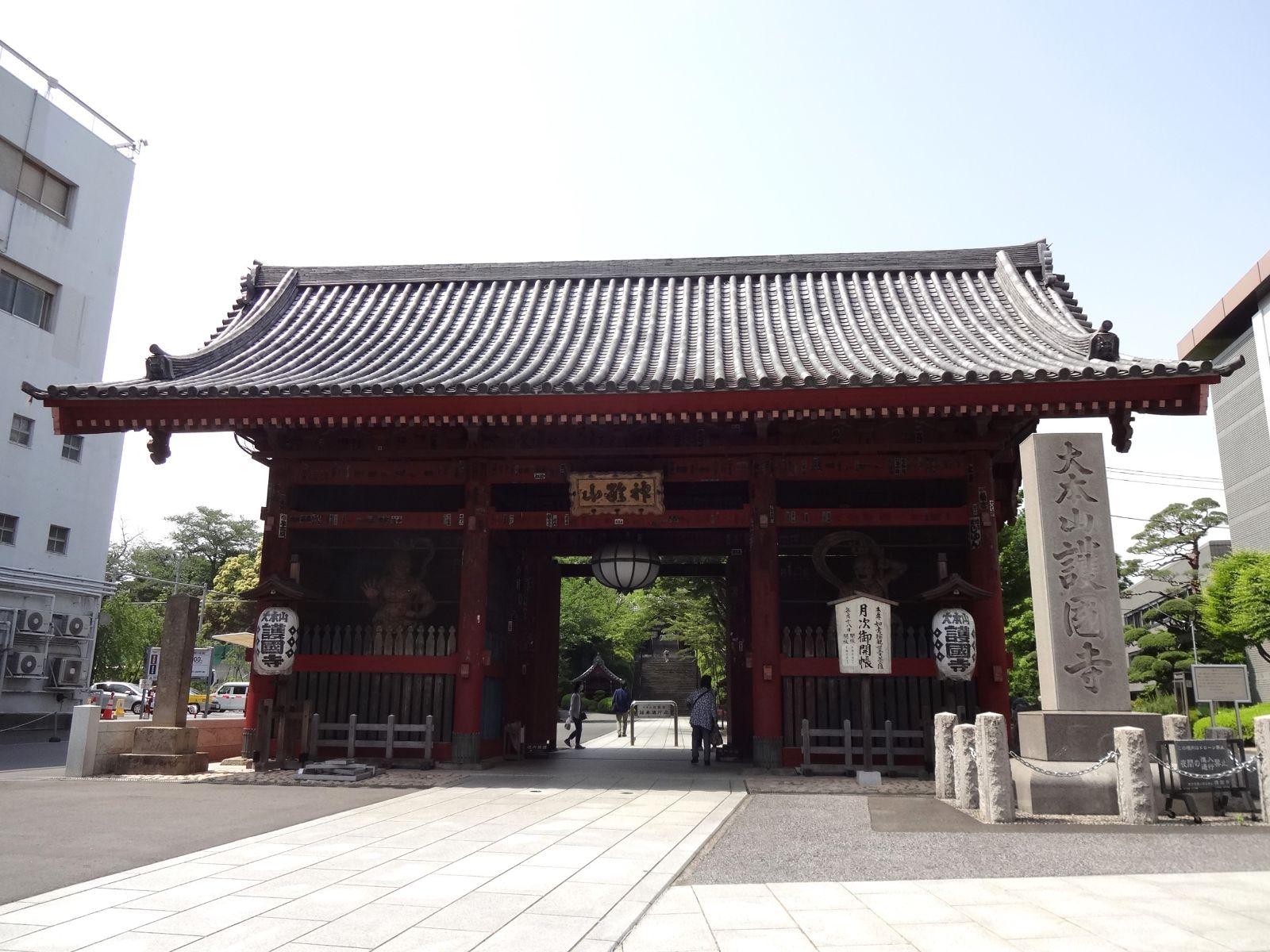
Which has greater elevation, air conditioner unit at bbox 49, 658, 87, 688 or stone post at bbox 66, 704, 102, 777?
air conditioner unit at bbox 49, 658, 87, 688

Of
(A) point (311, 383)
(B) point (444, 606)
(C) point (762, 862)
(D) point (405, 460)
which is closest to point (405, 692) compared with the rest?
(B) point (444, 606)

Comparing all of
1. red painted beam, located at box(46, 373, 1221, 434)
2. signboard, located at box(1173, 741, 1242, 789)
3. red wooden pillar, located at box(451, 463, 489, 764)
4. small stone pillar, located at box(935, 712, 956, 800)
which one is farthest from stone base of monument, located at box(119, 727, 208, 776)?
signboard, located at box(1173, 741, 1242, 789)

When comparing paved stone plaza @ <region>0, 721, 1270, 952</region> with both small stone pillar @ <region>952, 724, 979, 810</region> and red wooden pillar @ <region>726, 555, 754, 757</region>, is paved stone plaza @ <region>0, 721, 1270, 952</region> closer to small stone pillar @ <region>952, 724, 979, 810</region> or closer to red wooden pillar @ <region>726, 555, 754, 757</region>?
small stone pillar @ <region>952, 724, 979, 810</region>

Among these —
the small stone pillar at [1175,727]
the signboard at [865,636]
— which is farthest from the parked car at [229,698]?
the small stone pillar at [1175,727]

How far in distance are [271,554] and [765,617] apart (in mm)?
7781

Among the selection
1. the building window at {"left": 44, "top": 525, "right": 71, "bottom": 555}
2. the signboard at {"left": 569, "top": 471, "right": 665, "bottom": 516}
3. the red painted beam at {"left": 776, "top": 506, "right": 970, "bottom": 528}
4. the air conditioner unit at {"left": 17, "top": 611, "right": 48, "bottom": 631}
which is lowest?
the air conditioner unit at {"left": 17, "top": 611, "right": 48, "bottom": 631}

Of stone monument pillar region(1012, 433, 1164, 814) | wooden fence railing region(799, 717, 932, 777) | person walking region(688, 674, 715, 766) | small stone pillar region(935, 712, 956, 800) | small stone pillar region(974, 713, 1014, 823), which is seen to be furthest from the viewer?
person walking region(688, 674, 715, 766)

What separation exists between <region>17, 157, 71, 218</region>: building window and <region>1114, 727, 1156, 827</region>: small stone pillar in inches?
1152

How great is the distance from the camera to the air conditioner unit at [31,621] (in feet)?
76.9

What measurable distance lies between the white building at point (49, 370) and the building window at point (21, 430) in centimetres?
3

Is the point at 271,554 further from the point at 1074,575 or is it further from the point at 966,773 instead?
the point at 1074,575

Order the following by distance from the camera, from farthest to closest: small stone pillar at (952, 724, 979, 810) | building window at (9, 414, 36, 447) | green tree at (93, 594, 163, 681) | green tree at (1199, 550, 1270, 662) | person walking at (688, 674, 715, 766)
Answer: green tree at (93, 594, 163, 681) < green tree at (1199, 550, 1270, 662) < building window at (9, 414, 36, 447) < person walking at (688, 674, 715, 766) < small stone pillar at (952, 724, 979, 810)

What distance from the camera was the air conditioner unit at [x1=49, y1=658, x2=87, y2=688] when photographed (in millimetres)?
24266

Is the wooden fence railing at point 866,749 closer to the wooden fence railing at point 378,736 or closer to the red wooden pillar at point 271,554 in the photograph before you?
the wooden fence railing at point 378,736
